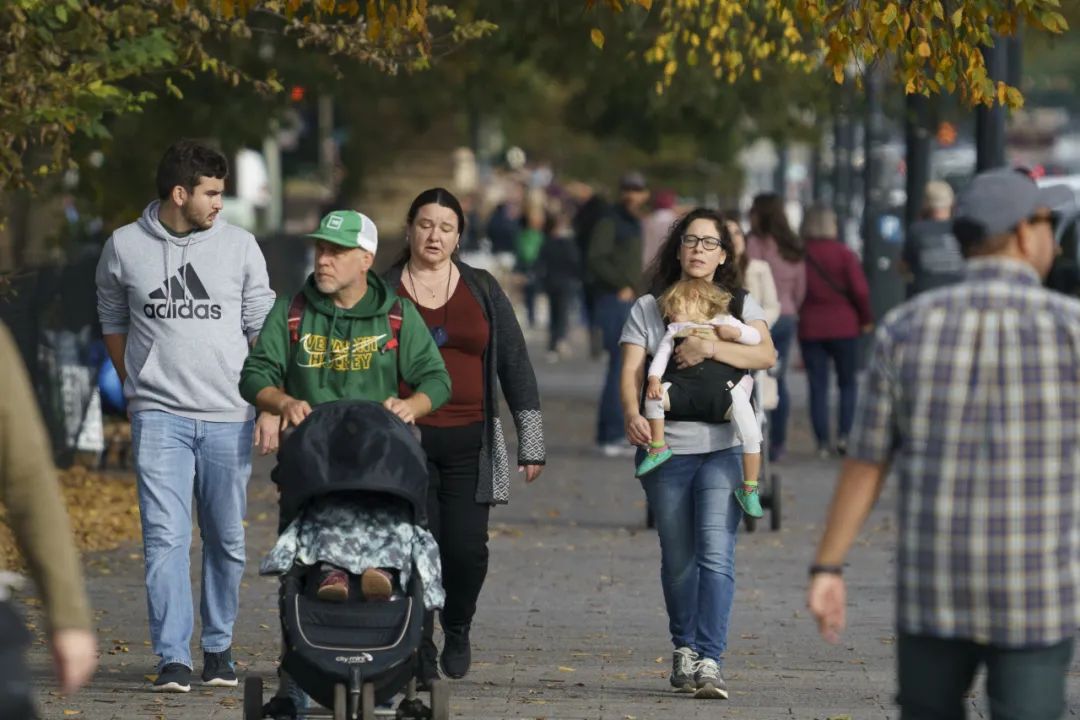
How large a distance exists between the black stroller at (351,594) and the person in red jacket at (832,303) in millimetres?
9942

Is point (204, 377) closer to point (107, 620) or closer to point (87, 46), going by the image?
point (107, 620)

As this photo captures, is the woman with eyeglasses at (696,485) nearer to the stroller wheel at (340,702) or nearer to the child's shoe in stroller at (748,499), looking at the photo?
the child's shoe in stroller at (748,499)

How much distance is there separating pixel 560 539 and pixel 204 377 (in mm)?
4846

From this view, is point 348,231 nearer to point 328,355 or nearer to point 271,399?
point 328,355

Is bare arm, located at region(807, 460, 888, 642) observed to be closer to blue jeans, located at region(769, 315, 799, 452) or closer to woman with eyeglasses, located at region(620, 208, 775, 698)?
woman with eyeglasses, located at region(620, 208, 775, 698)

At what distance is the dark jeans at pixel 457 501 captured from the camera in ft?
25.1

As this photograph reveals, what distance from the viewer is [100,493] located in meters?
13.7

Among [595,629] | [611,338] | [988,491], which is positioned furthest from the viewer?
[611,338]

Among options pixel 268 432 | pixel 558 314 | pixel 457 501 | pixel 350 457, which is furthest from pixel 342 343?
pixel 558 314

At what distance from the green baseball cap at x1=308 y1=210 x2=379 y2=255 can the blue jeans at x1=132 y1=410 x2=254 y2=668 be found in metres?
1.44

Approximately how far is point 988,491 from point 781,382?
11.4 metres

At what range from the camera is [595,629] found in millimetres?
9586

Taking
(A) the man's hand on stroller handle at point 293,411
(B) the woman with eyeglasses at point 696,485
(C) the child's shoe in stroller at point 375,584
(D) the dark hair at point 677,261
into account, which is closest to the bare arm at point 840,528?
(C) the child's shoe in stroller at point 375,584

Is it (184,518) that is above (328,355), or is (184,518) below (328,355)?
below
